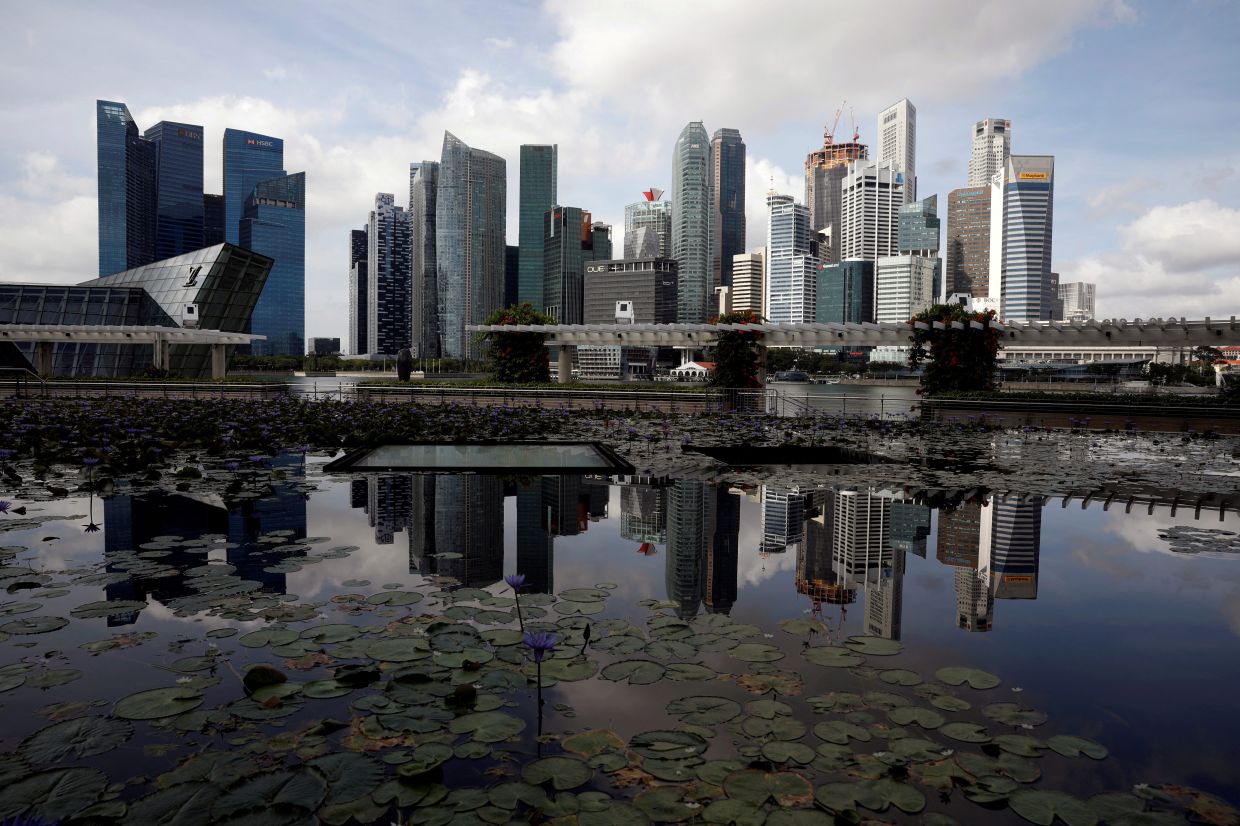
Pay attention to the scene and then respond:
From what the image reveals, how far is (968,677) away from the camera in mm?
3867

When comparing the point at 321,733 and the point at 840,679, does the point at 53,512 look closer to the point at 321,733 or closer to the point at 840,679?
the point at 321,733

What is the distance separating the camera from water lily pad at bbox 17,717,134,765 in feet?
9.45

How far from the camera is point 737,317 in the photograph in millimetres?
32750

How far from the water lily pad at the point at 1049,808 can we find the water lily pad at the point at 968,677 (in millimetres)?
1052

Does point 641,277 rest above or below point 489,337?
above

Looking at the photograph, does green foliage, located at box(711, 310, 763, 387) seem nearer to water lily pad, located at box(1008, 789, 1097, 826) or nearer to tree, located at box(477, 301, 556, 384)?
tree, located at box(477, 301, 556, 384)

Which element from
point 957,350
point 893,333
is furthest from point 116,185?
point 957,350

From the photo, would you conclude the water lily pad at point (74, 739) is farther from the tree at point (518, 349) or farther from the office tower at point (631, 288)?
the office tower at point (631, 288)

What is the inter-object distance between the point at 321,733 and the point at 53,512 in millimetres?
6874

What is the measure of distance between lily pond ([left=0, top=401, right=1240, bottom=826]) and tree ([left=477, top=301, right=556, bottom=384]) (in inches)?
1136

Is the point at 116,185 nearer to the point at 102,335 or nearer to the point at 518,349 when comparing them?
the point at 102,335

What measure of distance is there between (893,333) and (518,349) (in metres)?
18.5

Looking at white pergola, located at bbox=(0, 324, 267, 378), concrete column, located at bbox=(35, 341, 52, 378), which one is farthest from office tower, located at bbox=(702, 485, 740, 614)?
concrete column, located at bbox=(35, 341, 52, 378)

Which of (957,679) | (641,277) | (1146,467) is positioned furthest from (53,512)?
(641,277)
